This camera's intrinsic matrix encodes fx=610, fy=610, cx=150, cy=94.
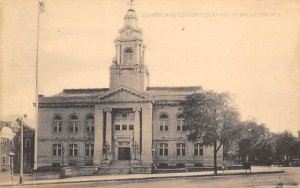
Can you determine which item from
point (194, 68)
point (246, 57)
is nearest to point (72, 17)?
point (194, 68)

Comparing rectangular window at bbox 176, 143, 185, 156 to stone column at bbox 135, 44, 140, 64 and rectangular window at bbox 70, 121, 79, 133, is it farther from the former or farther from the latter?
rectangular window at bbox 70, 121, 79, 133

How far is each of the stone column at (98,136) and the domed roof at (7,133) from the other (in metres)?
2.89

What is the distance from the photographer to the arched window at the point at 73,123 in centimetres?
1587

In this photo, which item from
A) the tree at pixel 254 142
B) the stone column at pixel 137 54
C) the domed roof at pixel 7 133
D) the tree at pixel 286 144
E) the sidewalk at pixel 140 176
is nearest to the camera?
the domed roof at pixel 7 133

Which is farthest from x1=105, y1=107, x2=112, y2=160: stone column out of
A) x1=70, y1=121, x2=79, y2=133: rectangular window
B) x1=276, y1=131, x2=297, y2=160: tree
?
x1=276, y1=131, x2=297, y2=160: tree

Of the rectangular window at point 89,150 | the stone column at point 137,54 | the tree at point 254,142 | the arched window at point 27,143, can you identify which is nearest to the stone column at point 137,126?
the rectangular window at point 89,150

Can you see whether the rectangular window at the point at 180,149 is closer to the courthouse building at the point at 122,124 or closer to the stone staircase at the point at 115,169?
the courthouse building at the point at 122,124

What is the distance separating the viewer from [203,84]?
41.8ft

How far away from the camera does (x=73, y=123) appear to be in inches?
632

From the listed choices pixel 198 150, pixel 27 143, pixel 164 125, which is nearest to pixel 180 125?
pixel 164 125

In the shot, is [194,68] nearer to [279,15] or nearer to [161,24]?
[161,24]

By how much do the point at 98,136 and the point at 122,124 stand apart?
122cm

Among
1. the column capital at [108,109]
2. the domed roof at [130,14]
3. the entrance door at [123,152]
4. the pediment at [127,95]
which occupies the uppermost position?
the domed roof at [130,14]

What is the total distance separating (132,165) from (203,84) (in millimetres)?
3837
